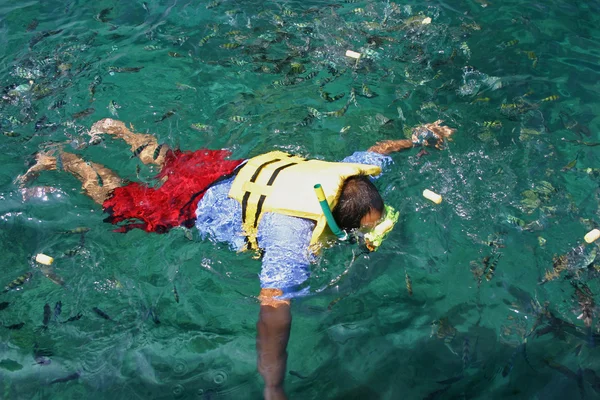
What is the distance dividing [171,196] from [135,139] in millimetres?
1556

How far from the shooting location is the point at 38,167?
20.2 ft

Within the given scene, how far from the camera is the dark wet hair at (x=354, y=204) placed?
431cm

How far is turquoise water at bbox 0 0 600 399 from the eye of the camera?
184 inches

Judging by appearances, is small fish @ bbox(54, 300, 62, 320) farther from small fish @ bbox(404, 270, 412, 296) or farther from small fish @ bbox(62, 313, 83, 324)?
small fish @ bbox(404, 270, 412, 296)

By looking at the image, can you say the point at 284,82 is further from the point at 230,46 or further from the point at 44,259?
the point at 44,259

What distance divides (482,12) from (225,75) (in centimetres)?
498

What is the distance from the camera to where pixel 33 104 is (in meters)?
7.23

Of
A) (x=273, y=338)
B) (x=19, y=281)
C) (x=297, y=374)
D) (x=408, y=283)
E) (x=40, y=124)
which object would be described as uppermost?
(x=40, y=124)

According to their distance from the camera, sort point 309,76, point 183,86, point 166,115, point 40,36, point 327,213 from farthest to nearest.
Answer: point 40,36 < point 183,86 < point 309,76 < point 166,115 < point 327,213

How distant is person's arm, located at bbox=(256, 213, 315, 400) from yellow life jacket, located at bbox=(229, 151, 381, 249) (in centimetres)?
13

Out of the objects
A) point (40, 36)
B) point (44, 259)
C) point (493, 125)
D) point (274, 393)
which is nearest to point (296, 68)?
point (493, 125)

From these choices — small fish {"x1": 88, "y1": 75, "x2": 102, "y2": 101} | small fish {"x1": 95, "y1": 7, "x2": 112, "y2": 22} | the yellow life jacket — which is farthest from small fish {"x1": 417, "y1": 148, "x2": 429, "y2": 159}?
small fish {"x1": 95, "y1": 7, "x2": 112, "y2": 22}

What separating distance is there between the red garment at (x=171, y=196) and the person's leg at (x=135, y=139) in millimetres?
541

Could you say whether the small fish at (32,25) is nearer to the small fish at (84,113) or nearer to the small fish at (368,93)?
the small fish at (84,113)
